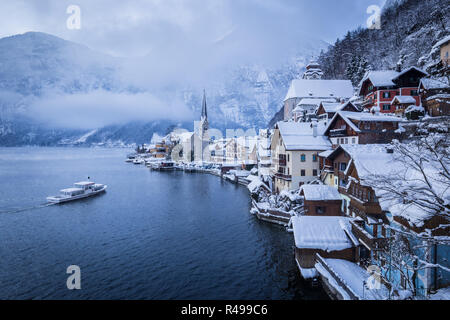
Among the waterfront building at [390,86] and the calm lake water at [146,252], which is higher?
the waterfront building at [390,86]

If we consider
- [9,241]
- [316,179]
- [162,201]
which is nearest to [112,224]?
[9,241]

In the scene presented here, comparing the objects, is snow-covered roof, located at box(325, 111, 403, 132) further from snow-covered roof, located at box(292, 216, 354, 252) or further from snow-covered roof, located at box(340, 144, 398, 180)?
snow-covered roof, located at box(292, 216, 354, 252)

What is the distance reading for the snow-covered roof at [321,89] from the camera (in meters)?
79.5

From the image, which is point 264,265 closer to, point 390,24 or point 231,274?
point 231,274

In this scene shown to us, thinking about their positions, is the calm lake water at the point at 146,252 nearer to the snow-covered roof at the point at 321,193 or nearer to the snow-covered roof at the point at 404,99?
the snow-covered roof at the point at 321,193

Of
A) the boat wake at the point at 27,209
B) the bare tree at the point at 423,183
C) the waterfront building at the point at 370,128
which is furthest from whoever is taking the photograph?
the boat wake at the point at 27,209

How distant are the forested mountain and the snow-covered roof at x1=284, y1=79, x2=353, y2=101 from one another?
559 cm

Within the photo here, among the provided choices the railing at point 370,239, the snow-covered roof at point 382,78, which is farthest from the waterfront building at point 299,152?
the railing at point 370,239

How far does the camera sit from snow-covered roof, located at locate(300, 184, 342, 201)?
99.1ft

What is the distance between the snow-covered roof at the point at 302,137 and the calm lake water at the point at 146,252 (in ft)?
47.9

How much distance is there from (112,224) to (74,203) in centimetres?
2036

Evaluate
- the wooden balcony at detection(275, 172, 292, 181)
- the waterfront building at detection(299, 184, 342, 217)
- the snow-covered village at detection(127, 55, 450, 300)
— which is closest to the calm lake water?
the snow-covered village at detection(127, 55, 450, 300)

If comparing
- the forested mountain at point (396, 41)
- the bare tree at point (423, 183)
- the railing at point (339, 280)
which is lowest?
the railing at point (339, 280)
